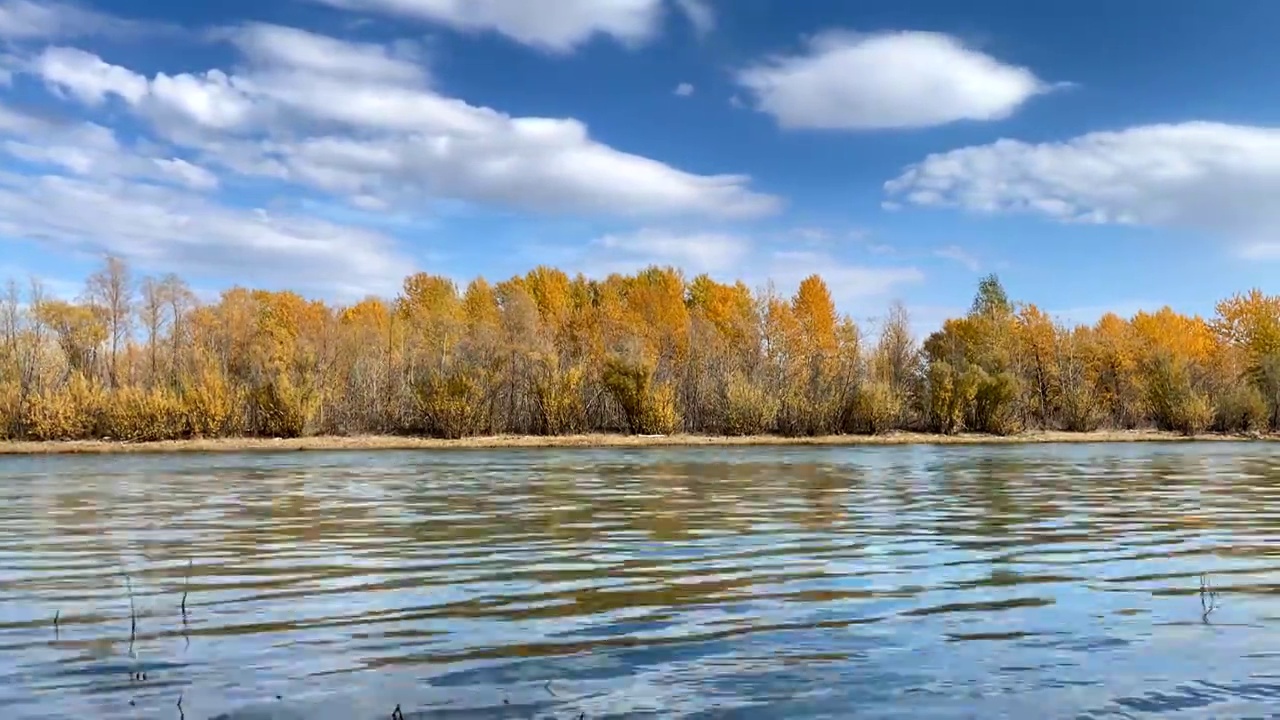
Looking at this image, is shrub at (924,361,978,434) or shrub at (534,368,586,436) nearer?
shrub at (534,368,586,436)

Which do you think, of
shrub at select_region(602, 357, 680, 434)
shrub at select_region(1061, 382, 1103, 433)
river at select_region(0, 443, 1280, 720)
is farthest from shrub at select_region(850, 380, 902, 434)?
river at select_region(0, 443, 1280, 720)

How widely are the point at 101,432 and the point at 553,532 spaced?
54880 millimetres

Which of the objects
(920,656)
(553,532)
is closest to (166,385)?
(553,532)

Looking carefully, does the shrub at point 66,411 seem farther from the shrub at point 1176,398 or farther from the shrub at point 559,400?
the shrub at point 1176,398

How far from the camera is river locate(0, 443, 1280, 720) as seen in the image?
25.0ft

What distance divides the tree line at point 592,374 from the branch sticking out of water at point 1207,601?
184ft

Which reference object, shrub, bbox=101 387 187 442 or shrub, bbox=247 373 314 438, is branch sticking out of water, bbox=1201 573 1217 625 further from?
shrub, bbox=101 387 187 442

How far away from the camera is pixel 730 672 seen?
826cm

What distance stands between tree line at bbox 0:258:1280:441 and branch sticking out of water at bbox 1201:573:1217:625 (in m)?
56.0

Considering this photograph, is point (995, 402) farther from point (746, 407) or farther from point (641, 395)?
point (641, 395)

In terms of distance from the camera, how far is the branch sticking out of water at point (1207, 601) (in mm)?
10430

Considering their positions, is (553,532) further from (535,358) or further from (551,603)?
(535,358)

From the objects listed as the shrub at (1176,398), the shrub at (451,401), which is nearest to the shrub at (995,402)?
the shrub at (1176,398)

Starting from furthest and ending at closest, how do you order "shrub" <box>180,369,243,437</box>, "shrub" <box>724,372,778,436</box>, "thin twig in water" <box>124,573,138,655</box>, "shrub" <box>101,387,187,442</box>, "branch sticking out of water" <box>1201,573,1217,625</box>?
1. "shrub" <box>724,372,778,436</box>
2. "shrub" <box>180,369,243,437</box>
3. "shrub" <box>101,387,187,442</box>
4. "branch sticking out of water" <box>1201,573,1217,625</box>
5. "thin twig in water" <box>124,573,138,655</box>
